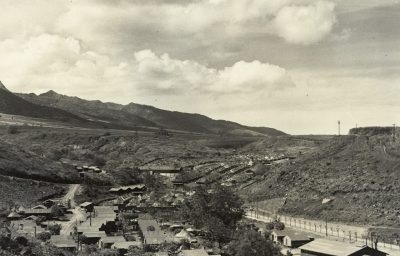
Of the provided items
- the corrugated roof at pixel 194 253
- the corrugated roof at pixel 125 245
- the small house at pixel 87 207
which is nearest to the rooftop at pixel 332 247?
the corrugated roof at pixel 194 253

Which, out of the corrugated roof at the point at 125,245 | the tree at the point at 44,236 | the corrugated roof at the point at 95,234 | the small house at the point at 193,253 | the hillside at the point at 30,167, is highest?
the hillside at the point at 30,167

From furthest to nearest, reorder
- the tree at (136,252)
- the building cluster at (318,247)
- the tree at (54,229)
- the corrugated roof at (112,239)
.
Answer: the tree at (54,229)
the corrugated roof at (112,239)
the building cluster at (318,247)
the tree at (136,252)

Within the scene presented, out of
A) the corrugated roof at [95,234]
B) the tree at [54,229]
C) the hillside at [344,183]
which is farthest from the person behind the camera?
the hillside at [344,183]

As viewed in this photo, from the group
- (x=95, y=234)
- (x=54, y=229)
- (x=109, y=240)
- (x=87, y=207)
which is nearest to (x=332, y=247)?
(x=109, y=240)

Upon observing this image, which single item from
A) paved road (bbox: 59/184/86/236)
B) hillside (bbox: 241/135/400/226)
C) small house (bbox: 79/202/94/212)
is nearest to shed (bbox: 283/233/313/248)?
hillside (bbox: 241/135/400/226)

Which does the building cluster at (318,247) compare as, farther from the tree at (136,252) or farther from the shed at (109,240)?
the shed at (109,240)

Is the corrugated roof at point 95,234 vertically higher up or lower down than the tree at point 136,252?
higher up

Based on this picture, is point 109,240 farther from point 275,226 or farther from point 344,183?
point 344,183

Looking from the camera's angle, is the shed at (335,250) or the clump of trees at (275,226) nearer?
the shed at (335,250)
